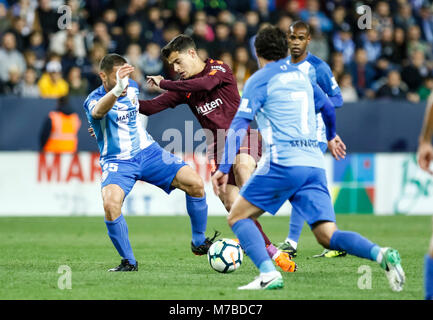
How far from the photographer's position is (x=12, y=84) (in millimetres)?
15414

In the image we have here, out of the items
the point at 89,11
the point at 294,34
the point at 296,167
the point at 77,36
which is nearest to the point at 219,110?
the point at 294,34

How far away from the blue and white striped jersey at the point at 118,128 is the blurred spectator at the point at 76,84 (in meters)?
7.34

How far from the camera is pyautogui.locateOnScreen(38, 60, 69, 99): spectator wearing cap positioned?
1554cm

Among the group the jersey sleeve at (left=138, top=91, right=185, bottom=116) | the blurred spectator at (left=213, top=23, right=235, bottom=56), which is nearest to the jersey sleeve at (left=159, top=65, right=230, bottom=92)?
the jersey sleeve at (left=138, top=91, right=185, bottom=116)

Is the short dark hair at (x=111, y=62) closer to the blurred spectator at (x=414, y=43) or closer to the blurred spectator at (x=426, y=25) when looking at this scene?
the blurred spectator at (x=414, y=43)

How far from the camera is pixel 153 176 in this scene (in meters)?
8.43

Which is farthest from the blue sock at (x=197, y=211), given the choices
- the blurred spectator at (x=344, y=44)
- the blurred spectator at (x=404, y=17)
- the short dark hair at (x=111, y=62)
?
the blurred spectator at (x=404, y=17)

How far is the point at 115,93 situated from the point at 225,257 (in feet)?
5.87

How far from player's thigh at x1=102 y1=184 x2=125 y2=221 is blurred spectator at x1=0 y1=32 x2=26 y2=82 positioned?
27.2 feet

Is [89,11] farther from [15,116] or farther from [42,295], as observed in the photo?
[42,295]

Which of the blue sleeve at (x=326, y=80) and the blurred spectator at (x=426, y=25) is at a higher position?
the blurred spectator at (x=426, y=25)

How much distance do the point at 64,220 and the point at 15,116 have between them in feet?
7.25

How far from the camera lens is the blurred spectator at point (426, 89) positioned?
17.4m

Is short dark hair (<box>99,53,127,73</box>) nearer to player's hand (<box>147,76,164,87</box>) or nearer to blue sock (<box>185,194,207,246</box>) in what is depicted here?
player's hand (<box>147,76,164,87</box>)
